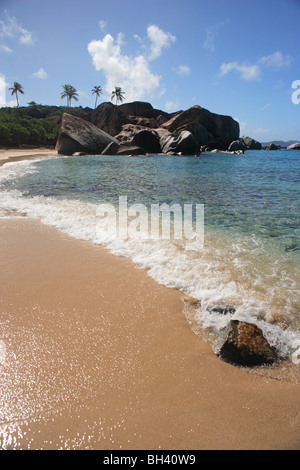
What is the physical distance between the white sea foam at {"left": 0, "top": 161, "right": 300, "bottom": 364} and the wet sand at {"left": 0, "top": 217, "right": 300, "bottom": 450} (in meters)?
0.36

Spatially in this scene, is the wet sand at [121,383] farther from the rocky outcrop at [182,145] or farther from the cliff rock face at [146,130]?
the rocky outcrop at [182,145]

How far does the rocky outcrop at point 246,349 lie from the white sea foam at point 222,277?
0.51ft

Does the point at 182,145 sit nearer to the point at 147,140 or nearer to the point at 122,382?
the point at 147,140

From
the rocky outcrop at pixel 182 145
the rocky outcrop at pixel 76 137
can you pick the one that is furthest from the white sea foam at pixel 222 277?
the rocky outcrop at pixel 182 145

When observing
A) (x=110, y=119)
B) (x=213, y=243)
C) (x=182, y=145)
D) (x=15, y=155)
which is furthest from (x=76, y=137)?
(x=213, y=243)

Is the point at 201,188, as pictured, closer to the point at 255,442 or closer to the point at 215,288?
the point at 215,288

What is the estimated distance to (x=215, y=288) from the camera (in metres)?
3.16

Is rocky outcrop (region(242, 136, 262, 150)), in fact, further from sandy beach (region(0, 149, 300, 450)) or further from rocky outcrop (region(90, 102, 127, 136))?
sandy beach (region(0, 149, 300, 450))

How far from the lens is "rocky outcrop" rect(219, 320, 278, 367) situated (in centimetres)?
214

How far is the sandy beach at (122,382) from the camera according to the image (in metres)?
1.58

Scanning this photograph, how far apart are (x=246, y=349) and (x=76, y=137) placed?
29.5 metres

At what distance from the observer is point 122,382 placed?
1.92 m

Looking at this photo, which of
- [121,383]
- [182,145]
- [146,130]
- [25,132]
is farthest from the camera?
[146,130]

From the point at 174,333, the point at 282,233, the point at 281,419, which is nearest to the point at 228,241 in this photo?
the point at 282,233
